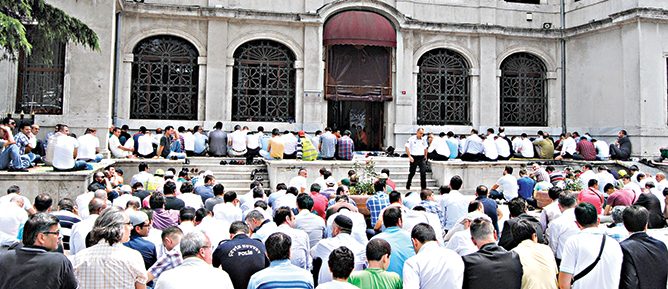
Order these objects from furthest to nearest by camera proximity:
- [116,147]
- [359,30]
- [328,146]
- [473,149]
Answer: [359,30]
[473,149]
[328,146]
[116,147]

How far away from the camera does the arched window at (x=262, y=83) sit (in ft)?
63.8

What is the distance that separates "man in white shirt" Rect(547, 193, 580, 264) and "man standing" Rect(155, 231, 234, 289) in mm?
4390

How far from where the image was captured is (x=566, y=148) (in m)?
18.0

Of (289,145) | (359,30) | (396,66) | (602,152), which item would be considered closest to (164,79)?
(289,145)

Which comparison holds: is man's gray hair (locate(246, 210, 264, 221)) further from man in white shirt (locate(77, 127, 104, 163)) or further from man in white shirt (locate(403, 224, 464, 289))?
man in white shirt (locate(77, 127, 104, 163))

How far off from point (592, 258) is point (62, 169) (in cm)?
Result: 1113

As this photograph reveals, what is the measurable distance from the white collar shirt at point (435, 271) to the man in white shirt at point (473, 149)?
1242cm

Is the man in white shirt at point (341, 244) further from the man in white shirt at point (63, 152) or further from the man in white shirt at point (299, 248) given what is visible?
the man in white shirt at point (63, 152)

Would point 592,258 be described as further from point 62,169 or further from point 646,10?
point 646,10

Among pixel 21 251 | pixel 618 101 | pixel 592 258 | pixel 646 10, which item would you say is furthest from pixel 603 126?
pixel 21 251

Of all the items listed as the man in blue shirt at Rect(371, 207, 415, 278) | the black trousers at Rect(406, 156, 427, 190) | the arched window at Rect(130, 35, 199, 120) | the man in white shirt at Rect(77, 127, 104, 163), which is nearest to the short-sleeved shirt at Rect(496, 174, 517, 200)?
the black trousers at Rect(406, 156, 427, 190)

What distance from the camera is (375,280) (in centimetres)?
414

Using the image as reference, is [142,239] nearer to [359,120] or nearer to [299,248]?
[299,248]

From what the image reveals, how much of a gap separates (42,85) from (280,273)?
14.5 metres
